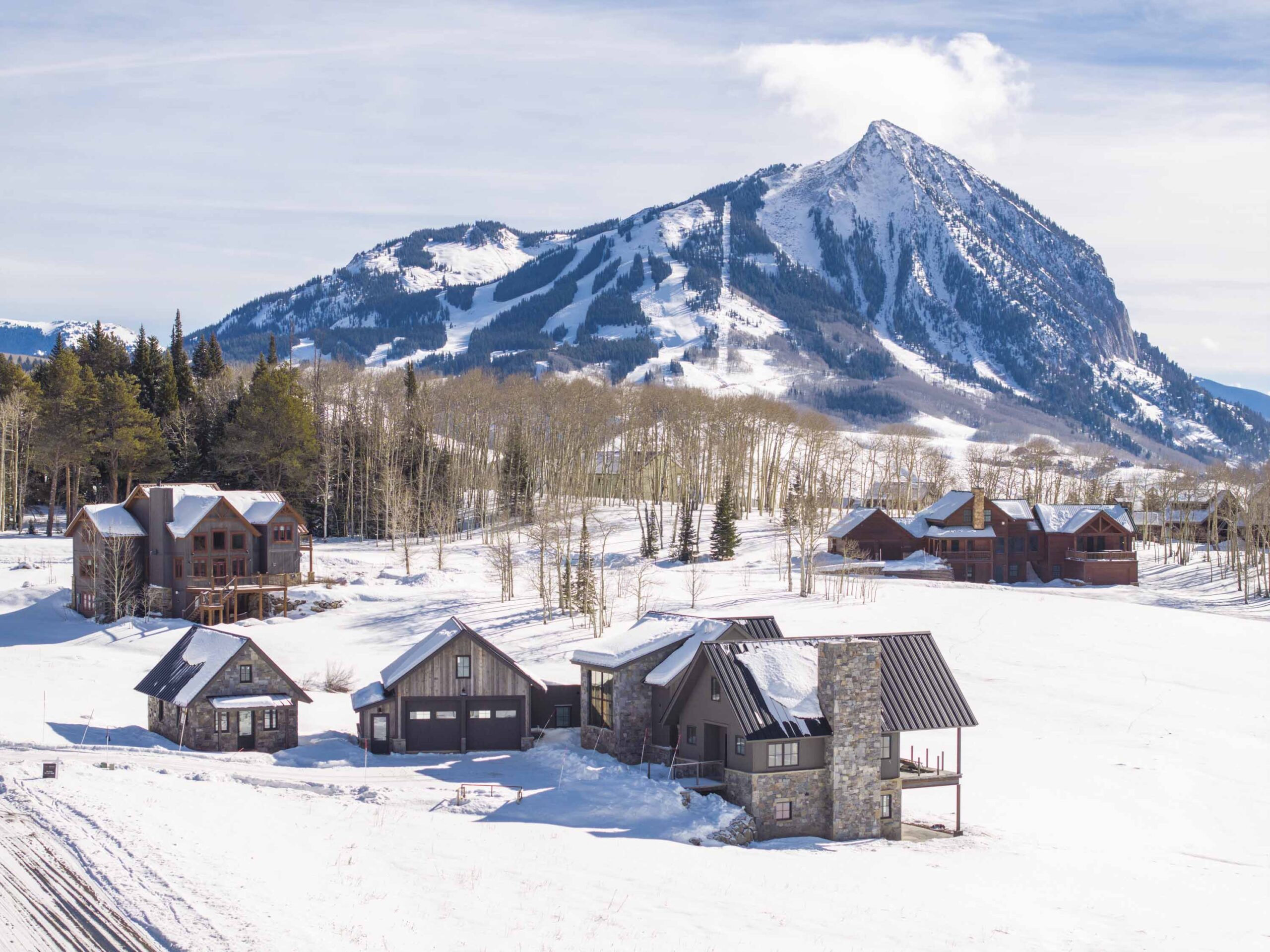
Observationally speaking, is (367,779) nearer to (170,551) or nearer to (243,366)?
(170,551)

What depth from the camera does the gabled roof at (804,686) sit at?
35.8 meters

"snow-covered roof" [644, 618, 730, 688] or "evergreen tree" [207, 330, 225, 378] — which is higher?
"evergreen tree" [207, 330, 225, 378]

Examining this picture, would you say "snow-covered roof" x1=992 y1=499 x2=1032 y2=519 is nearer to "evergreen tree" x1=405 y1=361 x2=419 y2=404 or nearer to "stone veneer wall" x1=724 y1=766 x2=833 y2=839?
"evergreen tree" x1=405 y1=361 x2=419 y2=404

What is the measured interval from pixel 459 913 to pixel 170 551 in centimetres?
4566

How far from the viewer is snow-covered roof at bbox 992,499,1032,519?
308ft

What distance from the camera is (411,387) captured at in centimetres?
10819

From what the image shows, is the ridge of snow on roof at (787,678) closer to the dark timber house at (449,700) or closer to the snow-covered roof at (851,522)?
the dark timber house at (449,700)

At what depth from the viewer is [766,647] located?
1511 inches

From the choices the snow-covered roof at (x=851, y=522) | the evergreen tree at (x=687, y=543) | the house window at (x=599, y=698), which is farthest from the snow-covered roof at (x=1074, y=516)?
the house window at (x=599, y=698)

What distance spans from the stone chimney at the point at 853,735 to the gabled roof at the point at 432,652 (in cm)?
1210

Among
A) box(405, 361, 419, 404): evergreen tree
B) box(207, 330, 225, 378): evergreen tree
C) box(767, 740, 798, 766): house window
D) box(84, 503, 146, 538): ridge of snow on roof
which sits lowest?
box(767, 740, 798, 766): house window

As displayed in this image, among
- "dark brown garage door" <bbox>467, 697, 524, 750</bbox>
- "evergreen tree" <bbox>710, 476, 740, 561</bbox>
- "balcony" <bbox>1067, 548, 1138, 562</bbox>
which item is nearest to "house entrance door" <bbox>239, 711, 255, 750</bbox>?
"dark brown garage door" <bbox>467, 697, 524, 750</bbox>

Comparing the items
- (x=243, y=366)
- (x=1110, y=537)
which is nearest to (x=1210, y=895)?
(x=1110, y=537)

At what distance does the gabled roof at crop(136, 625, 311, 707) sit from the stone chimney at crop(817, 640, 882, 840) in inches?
711
